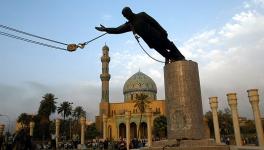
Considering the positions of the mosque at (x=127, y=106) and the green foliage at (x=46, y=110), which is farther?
the mosque at (x=127, y=106)

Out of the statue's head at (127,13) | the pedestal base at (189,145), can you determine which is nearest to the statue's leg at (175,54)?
the statue's head at (127,13)

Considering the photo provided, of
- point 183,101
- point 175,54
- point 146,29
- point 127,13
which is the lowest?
point 183,101

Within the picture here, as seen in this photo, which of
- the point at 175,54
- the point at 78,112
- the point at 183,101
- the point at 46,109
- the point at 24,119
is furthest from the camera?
the point at 78,112

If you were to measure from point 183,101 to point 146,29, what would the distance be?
2.27 meters

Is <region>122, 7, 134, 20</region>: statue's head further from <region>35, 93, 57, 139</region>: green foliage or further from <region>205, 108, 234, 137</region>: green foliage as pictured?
<region>35, 93, 57, 139</region>: green foliage

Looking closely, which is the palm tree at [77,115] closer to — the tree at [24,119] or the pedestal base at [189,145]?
the tree at [24,119]

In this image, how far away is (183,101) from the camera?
27.7 ft

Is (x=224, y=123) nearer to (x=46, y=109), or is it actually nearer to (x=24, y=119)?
(x=46, y=109)

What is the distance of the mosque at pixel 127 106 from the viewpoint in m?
63.4

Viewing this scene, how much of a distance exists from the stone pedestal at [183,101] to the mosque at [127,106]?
5182cm

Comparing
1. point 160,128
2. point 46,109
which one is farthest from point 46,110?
point 160,128

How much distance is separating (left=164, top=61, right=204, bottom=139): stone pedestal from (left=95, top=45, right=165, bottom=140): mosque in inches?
2040

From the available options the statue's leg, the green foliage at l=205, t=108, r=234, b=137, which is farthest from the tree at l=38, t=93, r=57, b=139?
the statue's leg

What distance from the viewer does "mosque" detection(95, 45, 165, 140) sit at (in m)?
63.4
